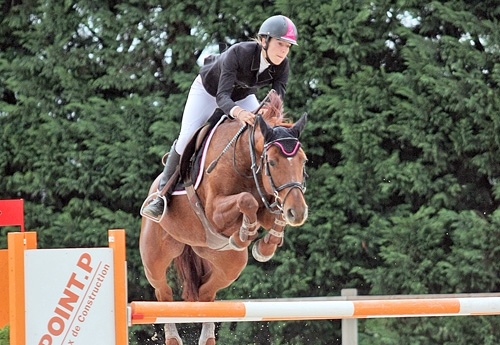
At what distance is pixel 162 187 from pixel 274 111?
37.6 inches

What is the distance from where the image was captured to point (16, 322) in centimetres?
318

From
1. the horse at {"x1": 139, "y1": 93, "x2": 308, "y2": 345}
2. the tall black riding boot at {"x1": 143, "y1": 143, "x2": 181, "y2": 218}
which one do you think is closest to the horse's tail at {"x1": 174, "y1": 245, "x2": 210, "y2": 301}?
the horse at {"x1": 139, "y1": 93, "x2": 308, "y2": 345}

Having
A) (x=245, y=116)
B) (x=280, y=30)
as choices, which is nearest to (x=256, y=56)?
(x=280, y=30)

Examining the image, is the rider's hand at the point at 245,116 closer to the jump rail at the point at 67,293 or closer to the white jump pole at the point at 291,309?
the white jump pole at the point at 291,309

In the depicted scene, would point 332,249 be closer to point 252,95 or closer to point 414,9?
point 414,9

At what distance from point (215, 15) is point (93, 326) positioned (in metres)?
4.88

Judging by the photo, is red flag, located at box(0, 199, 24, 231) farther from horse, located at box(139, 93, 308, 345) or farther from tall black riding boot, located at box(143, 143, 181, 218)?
tall black riding boot, located at box(143, 143, 181, 218)

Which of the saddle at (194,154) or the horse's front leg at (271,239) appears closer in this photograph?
the horse's front leg at (271,239)

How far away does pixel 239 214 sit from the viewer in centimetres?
471

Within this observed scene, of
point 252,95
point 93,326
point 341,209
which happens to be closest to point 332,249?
point 341,209

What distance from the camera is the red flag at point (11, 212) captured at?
5.65m

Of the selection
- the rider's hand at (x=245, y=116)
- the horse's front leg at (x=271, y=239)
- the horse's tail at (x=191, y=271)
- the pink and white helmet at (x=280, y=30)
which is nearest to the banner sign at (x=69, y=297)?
the horse's front leg at (x=271, y=239)

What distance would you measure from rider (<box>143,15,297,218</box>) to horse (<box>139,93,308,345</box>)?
0.15 m

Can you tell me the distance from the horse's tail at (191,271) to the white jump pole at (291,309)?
1.75 metres
